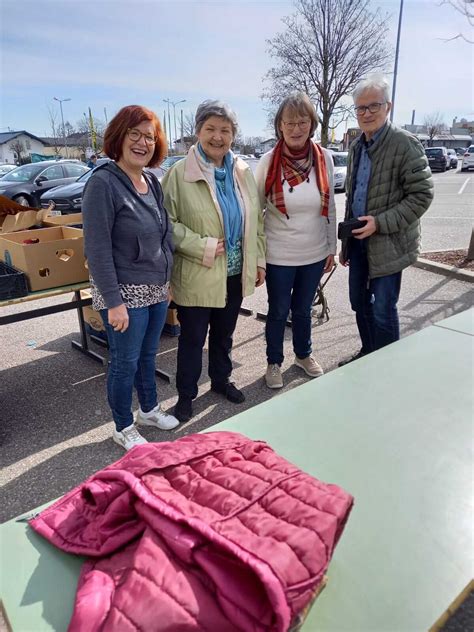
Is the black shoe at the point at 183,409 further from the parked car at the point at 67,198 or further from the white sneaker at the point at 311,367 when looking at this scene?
the parked car at the point at 67,198

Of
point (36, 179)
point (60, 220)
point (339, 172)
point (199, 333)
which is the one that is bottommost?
point (339, 172)

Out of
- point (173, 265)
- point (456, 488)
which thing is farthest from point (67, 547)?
point (173, 265)

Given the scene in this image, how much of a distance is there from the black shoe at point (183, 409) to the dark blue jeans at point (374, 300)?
1381 millimetres

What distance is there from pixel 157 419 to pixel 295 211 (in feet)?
5.16

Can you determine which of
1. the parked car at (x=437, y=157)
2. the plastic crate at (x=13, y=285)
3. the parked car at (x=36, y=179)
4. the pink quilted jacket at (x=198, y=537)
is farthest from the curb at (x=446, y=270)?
the parked car at (x=437, y=157)

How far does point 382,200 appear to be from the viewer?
2996 mm

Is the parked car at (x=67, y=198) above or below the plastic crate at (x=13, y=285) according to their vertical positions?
below

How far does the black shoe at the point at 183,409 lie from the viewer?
3.02 meters

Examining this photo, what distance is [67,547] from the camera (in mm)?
1168

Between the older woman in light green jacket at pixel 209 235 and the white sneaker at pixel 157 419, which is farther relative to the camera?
the white sneaker at pixel 157 419

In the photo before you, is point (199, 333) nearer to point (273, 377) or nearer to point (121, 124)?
point (273, 377)

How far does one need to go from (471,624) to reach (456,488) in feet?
2.43

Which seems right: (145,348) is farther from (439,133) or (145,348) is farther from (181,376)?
(439,133)

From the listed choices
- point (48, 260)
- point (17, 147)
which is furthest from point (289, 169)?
point (17, 147)
